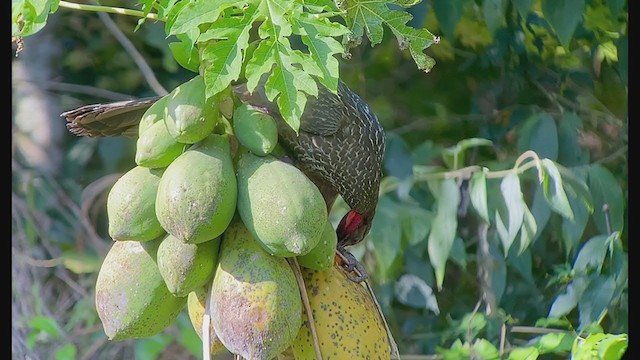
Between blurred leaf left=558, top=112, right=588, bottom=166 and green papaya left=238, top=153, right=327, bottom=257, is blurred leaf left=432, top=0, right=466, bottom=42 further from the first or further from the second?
green papaya left=238, top=153, right=327, bottom=257

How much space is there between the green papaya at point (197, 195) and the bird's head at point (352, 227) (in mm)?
345

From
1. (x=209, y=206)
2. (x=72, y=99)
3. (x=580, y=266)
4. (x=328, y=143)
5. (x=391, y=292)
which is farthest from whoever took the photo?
(x=72, y=99)

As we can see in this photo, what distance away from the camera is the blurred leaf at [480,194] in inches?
A: 73.4

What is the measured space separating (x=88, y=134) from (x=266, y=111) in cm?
23

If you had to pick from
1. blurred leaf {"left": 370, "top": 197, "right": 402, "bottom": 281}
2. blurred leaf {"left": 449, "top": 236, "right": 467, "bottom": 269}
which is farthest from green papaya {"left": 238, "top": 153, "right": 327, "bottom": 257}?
blurred leaf {"left": 449, "top": 236, "right": 467, "bottom": 269}

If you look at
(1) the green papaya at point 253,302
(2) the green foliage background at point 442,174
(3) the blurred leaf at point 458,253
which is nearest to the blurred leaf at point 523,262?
(2) the green foliage background at point 442,174

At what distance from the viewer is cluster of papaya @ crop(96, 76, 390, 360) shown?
0.91m

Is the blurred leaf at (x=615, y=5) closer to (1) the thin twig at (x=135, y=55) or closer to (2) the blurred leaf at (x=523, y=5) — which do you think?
(2) the blurred leaf at (x=523, y=5)

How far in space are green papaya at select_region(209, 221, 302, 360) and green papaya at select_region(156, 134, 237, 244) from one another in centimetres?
4

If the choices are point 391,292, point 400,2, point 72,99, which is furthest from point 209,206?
point 72,99

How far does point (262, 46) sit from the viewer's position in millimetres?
926

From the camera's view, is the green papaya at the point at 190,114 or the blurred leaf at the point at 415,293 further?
the blurred leaf at the point at 415,293

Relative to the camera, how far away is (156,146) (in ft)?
3.12

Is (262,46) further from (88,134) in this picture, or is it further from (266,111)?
(88,134)
